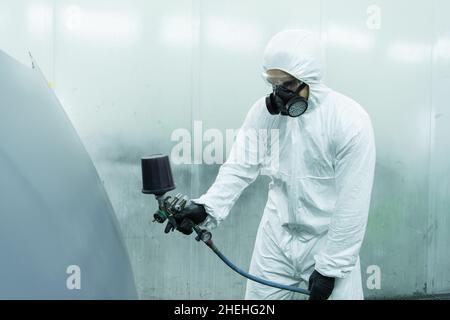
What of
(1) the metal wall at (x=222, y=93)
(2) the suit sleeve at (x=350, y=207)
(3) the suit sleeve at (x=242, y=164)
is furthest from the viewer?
(1) the metal wall at (x=222, y=93)

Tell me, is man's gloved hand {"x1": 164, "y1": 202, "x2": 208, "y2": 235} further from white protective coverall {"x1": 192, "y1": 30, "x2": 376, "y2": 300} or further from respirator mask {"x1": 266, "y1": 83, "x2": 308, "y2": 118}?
respirator mask {"x1": 266, "y1": 83, "x2": 308, "y2": 118}

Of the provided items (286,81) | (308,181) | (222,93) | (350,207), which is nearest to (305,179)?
(308,181)

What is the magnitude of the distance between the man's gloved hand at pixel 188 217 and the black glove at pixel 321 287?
1.18ft

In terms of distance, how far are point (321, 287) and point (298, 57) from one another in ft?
2.05

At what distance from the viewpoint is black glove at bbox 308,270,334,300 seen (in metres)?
1.20

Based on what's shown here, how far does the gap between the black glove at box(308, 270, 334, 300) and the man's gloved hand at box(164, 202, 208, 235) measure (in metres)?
0.36

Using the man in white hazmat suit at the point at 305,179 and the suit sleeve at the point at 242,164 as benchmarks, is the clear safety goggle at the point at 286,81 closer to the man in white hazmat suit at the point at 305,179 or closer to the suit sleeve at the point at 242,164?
the man in white hazmat suit at the point at 305,179

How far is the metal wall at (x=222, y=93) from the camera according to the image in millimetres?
1977

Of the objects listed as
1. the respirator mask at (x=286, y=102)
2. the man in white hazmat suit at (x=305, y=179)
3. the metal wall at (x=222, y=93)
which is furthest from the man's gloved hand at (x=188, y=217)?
the metal wall at (x=222, y=93)

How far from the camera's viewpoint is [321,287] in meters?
1.20

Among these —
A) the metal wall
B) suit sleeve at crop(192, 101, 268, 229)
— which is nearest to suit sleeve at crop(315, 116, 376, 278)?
suit sleeve at crop(192, 101, 268, 229)

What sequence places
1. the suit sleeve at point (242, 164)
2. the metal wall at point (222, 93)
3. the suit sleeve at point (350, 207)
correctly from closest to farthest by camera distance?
the suit sleeve at point (350, 207)
the suit sleeve at point (242, 164)
the metal wall at point (222, 93)
